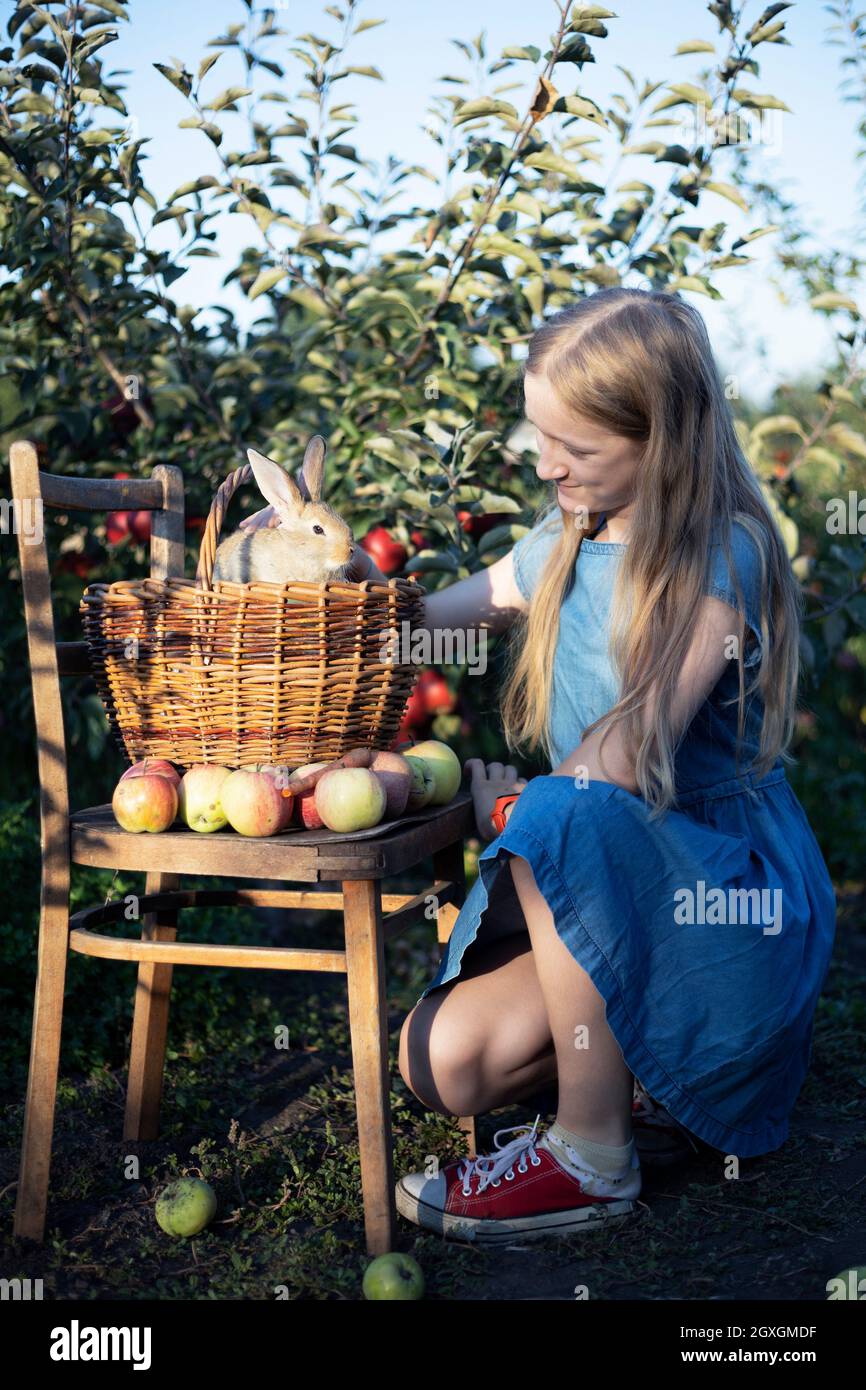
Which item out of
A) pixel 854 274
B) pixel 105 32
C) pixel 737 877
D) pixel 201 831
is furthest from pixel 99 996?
pixel 854 274

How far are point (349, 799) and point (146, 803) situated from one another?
0.30 meters

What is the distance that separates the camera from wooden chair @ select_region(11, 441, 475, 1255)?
1.89 meters

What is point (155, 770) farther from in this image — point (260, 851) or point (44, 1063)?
point (44, 1063)

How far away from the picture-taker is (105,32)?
9.43 feet

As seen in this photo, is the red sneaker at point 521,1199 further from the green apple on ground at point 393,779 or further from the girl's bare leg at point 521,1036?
the green apple on ground at point 393,779

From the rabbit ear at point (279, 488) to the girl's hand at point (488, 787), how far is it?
1.93ft

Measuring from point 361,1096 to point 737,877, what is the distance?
26.6 inches

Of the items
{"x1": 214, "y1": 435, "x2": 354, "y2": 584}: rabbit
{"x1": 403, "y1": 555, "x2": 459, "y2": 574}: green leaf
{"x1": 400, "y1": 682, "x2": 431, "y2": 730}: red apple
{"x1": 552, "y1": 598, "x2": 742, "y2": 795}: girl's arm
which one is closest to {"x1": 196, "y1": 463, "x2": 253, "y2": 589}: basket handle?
{"x1": 214, "y1": 435, "x2": 354, "y2": 584}: rabbit

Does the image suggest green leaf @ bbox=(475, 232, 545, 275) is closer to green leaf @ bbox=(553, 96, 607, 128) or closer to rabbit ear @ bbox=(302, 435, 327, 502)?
green leaf @ bbox=(553, 96, 607, 128)

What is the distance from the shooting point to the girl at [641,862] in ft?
6.57

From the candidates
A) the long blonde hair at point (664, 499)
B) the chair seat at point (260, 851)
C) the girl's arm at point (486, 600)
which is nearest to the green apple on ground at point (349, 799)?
the chair seat at point (260, 851)
